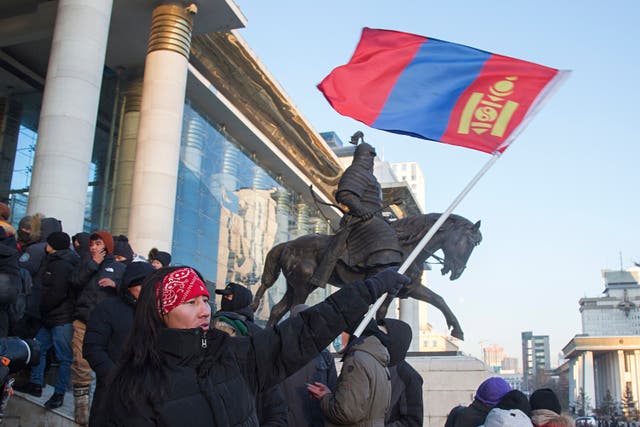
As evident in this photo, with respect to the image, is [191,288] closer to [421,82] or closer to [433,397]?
[421,82]

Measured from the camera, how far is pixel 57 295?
18.6 feet

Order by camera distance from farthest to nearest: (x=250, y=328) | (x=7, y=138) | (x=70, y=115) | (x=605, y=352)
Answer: (x=605, y=352)
(x=7, y=138)
(x=70, y=115)
(x=250, y=328)

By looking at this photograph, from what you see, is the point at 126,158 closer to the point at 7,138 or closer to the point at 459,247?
the point at 7,138

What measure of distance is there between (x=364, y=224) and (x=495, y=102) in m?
2.30

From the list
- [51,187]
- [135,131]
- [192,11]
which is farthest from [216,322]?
Answer: [135,131]

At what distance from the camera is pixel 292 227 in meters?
29.2

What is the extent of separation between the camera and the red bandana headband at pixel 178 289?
6.91 ft

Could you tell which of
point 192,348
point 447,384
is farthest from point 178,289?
point 447,384

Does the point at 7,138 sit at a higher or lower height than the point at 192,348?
higher

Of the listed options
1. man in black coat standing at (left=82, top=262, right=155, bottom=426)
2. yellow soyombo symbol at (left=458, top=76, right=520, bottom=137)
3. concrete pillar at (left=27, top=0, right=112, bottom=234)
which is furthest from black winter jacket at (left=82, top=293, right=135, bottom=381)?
concrete pillar at (left=27, top=0, right=112, bottom=234)

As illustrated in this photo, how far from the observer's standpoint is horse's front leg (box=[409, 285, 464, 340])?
8016 mm

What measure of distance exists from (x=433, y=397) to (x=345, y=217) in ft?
8.14

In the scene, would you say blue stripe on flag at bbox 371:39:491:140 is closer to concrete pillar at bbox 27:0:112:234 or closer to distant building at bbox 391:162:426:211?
concrete pillar at bbox 27:0:112:234

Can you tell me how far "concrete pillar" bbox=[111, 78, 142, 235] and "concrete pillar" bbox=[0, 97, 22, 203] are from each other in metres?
2.99
